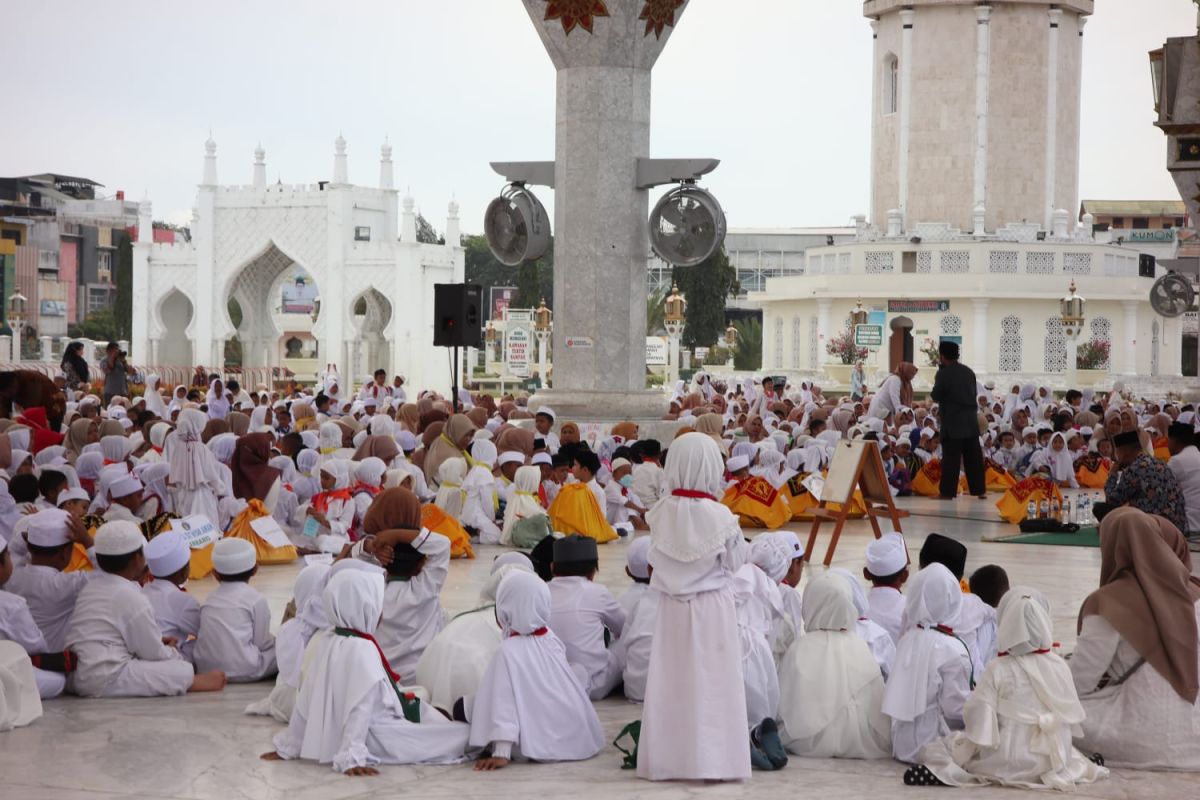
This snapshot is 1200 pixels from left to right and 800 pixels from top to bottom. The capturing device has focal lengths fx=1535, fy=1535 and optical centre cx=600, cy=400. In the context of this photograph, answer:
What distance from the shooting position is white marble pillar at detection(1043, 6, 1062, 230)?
124ft

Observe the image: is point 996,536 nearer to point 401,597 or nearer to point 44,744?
point 401,597

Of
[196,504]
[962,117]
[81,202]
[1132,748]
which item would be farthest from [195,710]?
[81,202]

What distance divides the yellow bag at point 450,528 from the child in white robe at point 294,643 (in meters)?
3.36

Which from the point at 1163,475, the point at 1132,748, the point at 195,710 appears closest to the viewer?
the point at 1132,748

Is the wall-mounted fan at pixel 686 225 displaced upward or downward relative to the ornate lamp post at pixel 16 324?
upward

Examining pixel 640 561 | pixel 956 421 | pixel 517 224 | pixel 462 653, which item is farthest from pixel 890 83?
pixel 462 653

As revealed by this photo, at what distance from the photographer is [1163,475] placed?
24.2ft

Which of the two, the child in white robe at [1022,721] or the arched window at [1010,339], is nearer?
the child in white robe at [1022,721]

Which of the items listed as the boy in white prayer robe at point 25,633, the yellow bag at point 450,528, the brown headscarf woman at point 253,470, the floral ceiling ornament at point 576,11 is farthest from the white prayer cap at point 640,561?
the floral ceiling ornament at point 576,11

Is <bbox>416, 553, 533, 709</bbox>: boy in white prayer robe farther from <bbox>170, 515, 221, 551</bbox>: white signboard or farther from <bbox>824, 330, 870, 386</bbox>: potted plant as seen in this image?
<bbox>824, 330, 870, 386</bbox>: potted plant

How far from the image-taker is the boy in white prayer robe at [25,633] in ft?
19.2

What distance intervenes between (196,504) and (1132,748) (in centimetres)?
625

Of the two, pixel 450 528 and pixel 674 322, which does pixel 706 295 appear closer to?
pixel 674 322

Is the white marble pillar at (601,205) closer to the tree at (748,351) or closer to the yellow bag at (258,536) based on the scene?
the yellow bag at (258,536)
